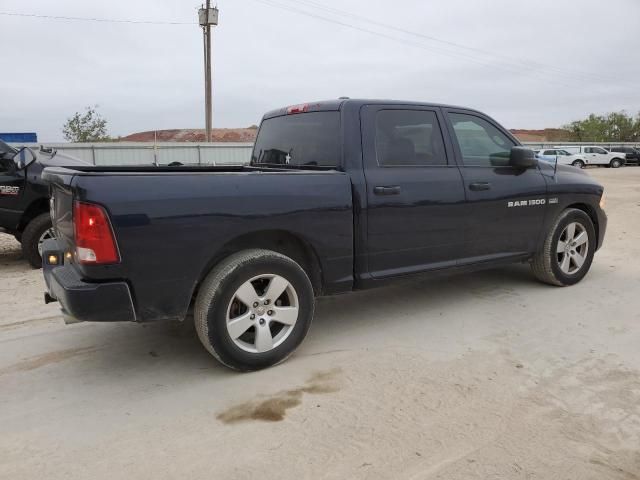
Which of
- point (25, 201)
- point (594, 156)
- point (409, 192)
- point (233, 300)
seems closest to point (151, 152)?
point (25, 201)

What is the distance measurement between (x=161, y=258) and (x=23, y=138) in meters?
16.8

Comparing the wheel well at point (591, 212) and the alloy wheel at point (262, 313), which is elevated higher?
the wheel well at point (591, 212)

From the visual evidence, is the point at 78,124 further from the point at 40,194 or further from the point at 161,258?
the point at 161,258

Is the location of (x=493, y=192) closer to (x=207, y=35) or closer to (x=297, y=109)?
(x=297, y=109)

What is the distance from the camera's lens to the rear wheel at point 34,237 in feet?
21.2

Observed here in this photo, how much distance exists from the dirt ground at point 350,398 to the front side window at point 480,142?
1309mm

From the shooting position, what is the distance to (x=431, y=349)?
3.85m

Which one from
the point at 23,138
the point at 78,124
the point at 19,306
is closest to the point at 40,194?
the point at 19,306

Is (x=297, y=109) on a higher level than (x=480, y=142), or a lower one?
higher

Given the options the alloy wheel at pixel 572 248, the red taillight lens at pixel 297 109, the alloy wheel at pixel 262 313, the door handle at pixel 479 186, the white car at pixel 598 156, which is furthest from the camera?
the white car at pixel 598 156

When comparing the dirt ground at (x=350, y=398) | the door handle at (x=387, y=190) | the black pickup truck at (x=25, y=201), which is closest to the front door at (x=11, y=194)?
the black pickup truck at (x=25, y=201)

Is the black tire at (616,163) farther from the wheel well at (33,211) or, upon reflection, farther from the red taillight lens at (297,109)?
the wheel well at (33,211)

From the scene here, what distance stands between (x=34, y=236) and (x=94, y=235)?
13.9 ft

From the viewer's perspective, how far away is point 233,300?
336 cm
